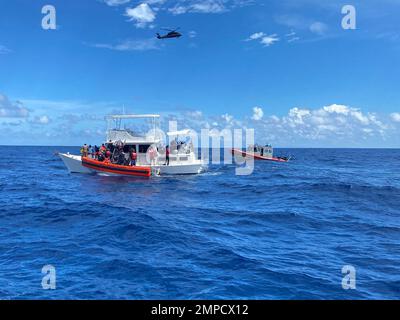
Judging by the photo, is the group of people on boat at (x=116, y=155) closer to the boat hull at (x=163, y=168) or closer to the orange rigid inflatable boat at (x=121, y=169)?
the orange rigid inflatable boat at (x=121, y=169)

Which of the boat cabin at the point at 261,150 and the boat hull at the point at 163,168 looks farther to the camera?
the boat cabin at the point at 261,150

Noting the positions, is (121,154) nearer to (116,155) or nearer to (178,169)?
(116,155)

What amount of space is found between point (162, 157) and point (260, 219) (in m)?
18.3

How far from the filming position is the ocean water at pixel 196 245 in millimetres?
8250

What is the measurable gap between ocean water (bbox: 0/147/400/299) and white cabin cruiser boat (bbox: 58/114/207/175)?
9.39 meters

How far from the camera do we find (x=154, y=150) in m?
32.1

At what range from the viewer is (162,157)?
108 ft

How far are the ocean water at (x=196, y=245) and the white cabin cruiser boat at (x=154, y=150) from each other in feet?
30.8

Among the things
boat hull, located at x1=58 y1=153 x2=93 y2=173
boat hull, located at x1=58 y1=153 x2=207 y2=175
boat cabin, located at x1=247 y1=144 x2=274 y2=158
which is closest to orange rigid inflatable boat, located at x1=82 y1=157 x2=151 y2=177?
boat hull, located at x1=58 y1=153 x2=207 y2=175

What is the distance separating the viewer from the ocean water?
325 inches

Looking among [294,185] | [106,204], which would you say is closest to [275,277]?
[106,204]

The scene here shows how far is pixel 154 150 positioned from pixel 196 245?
69.5ft

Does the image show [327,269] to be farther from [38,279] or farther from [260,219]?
[38,279]

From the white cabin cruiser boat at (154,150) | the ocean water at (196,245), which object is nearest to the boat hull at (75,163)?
the white cabin cruiser boat at (154,150)
